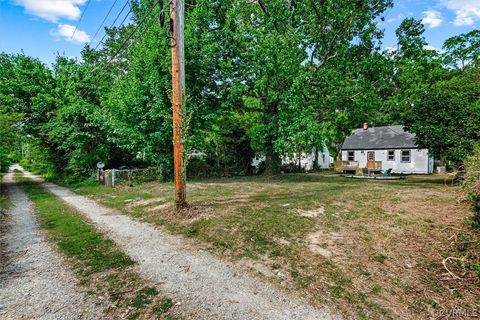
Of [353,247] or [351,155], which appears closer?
[353,247]

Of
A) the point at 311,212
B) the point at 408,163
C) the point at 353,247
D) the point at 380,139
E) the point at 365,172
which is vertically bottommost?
the point at 353,247

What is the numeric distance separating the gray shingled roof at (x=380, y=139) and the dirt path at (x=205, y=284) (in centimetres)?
2516

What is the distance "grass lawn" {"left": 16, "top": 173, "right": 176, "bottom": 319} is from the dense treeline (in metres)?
7.14

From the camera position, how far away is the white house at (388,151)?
23641 millimetres

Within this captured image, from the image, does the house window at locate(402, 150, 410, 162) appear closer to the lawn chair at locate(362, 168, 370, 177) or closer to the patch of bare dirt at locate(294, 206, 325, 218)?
the lawn chair at locate(362, 168, 370, 177)

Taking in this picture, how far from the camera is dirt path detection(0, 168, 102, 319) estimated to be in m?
3.29

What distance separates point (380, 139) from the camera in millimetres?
26547

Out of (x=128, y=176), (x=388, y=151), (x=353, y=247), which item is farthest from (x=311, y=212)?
(x=388, y=151)

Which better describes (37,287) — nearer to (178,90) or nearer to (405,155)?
(178,90)

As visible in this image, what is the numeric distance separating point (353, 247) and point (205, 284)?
3063 mm

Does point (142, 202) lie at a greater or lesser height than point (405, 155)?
lesser

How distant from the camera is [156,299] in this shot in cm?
357

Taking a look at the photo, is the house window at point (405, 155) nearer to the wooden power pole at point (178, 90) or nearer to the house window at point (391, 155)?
the house window at point (391, 155)

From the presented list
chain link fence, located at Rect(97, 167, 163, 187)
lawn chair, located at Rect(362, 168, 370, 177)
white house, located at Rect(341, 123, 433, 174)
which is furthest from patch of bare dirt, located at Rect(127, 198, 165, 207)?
white house, located at Rect(341, 123, 433, 174)
